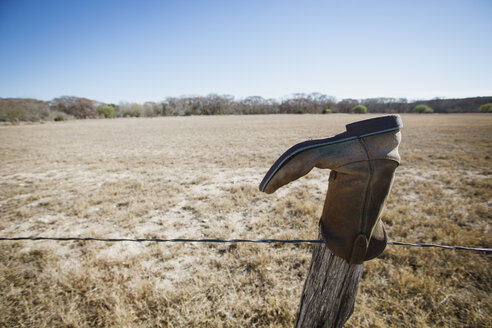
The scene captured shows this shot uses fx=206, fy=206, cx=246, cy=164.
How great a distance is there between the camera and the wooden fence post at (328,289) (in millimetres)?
1125

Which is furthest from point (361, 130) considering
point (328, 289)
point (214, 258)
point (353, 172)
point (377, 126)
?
point (214, 258)

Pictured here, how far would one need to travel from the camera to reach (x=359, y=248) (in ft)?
3.11

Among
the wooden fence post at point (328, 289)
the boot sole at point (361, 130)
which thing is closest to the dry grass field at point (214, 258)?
the wooden fence post at point (328, 289)

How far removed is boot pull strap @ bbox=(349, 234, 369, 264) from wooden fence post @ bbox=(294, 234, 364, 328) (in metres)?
0.15

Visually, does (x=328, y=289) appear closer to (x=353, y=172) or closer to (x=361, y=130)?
(x=353, y=172)

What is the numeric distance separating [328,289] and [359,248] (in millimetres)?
403

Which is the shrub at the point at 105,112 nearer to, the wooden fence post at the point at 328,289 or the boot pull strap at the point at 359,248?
the wooden fence post at the point at 328,289

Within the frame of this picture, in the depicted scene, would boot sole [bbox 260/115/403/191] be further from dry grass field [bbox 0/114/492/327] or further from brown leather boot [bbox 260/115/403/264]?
dry grass field [bbox 0/114/492/327]

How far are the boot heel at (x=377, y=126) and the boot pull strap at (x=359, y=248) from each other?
465 millimetres

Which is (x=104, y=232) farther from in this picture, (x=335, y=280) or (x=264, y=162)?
(x=264, y=162)

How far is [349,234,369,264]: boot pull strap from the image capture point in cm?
94

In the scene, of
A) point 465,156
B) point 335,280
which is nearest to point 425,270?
point 335,280

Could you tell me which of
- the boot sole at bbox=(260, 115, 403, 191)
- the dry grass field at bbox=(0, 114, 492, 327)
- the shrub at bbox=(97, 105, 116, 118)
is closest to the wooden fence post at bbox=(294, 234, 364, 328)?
the boot sole at bbox=(260, 115, 403, 191)

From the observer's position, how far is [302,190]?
16.9ft
